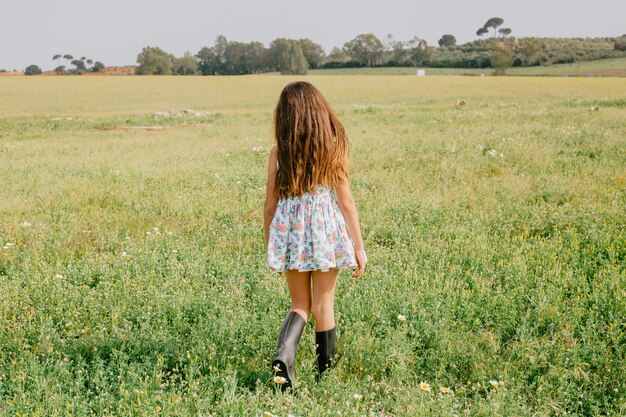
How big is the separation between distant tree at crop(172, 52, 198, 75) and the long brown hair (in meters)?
136

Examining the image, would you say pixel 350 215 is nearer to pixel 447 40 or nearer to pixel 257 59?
pixel 257 59

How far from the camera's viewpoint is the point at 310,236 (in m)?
3.91

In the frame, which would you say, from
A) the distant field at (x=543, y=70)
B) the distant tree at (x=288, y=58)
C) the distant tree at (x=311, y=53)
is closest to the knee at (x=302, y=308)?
the distant field at (x=543, y=70)

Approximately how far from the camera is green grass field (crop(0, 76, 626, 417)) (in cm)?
386

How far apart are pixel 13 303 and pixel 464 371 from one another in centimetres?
412

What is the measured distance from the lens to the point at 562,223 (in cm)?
737

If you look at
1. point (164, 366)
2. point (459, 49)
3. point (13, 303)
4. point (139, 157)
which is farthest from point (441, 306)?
point (459, 49)

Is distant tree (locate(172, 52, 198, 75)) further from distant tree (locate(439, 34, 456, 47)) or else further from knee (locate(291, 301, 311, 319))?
knee (locate(291, 301, 311, 319))

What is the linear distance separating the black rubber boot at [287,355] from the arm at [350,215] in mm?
614

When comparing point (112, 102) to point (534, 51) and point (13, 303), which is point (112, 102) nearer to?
point (13, 303)

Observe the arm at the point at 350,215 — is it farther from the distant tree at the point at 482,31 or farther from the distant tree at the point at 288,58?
the distant tree at the point at 482,31

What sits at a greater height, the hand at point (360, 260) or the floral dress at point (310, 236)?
the floral dress at point (310, 236)

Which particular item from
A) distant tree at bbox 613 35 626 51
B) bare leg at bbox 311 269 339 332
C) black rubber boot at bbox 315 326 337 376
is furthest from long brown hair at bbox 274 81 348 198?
distant tree at bbox 613 35 626 51

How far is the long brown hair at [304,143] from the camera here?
387cm
